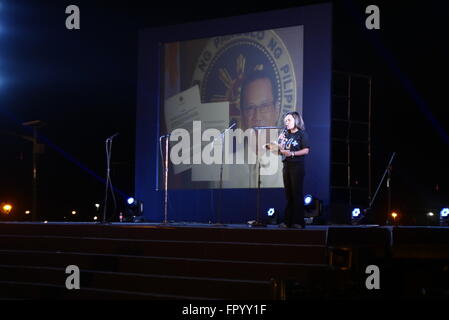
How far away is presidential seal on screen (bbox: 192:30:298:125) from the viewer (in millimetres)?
12344

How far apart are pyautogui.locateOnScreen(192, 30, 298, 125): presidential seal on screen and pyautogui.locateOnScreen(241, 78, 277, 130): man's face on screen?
10 cm

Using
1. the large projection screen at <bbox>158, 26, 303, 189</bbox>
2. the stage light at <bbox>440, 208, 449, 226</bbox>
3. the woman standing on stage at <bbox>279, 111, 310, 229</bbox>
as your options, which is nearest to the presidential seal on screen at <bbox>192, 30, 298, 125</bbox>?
the large projection screen at <bbox>158, 26, 303, 189</bbox>

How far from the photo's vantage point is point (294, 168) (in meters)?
8.55

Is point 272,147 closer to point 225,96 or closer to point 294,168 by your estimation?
point 294,168

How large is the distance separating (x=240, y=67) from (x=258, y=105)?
870 millimetres

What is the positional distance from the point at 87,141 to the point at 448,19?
932cm

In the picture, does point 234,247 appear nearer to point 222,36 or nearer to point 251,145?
point 251,145

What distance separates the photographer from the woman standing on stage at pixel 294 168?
8.48 m

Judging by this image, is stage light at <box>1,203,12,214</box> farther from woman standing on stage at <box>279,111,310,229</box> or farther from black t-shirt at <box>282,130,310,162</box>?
black t-shirt at <box>282,130,310,162</box>

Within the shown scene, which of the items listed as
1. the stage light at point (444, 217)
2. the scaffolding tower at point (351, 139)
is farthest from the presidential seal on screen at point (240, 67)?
the stage light at point (444, 217)

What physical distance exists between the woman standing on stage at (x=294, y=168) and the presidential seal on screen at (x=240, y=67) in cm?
353

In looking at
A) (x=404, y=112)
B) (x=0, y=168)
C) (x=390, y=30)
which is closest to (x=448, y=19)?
(x=390, y=30)

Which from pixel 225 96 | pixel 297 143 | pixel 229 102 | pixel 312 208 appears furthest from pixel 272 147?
pixel 225 96

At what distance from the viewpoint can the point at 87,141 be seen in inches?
677
